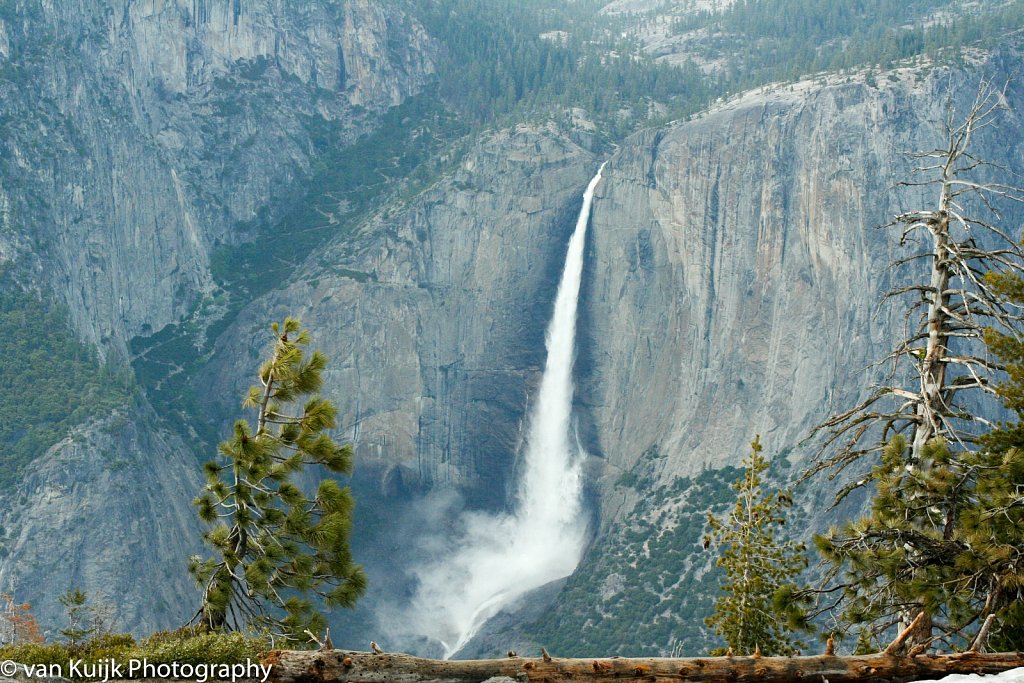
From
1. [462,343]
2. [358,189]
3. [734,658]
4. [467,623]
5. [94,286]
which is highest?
[358,189]

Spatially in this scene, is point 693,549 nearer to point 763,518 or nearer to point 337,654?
point 763,518

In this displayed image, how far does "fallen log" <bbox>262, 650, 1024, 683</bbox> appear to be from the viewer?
1587 centimetres

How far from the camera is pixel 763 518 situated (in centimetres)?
2302

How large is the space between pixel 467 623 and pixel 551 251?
1208 inches

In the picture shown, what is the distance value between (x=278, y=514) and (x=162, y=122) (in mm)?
91178

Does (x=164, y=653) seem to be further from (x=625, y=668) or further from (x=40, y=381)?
(x=40, y=381)

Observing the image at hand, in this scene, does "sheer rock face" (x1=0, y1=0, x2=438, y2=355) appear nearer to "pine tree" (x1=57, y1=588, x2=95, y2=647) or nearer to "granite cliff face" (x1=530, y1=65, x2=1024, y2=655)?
"granite cliff face" (x1=530, y1=65, x2=1024, y2=655)

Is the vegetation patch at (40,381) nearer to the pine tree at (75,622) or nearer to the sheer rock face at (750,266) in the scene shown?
the sheer rock face at (750,266)

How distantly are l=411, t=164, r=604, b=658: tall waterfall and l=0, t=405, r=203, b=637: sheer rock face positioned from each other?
652 inches

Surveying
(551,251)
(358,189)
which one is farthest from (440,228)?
(358,189)

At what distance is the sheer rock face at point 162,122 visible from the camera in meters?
89.8

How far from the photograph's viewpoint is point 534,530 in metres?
87.4

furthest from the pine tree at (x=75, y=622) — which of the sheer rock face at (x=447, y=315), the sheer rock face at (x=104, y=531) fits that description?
the sheer rock face at (x=447, y=315)

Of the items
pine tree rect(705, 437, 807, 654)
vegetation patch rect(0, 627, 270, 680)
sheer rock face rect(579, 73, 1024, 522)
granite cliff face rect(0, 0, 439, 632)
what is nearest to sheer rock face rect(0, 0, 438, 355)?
granite cliff face rect(0, 0, 439, 632)
